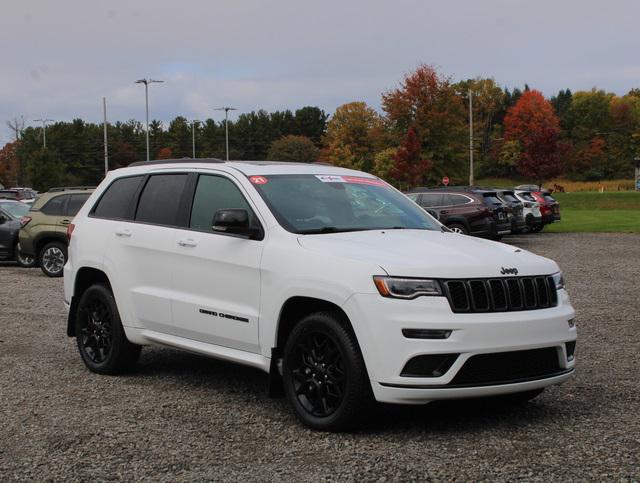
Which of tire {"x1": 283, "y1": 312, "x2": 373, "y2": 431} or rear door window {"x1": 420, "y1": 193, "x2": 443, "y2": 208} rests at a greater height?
rear door window {"x1": 420, "y1": 193, "x2": 443, "y2": 208}

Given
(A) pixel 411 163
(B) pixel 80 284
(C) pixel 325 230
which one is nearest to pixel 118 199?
(B) pixel 80 284

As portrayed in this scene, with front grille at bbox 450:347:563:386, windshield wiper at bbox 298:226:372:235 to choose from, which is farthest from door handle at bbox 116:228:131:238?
front grille at bbox 450:347:563:386

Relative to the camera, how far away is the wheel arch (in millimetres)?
7617

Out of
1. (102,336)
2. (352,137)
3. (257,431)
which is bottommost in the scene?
(257,431)

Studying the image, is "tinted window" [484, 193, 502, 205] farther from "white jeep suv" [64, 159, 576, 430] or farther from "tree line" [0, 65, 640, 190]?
"tree line" [0, 65, 640, 190]

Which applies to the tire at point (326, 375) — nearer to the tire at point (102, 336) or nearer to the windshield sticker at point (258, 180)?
the windshield sticker at point (258, 180)

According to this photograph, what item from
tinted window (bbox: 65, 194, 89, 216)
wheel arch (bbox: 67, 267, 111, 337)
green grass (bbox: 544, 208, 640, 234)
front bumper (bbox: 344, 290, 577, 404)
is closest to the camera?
front bumper (bbox: 344, 290, 577, 404)

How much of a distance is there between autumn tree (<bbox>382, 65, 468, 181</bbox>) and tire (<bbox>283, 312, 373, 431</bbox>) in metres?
53.4

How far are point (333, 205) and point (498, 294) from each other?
5.31ft

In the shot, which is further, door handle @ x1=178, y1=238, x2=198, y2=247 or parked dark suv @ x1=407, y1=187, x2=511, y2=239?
parked dark suv @ x1=407, y1=187, x2=511, y2=239

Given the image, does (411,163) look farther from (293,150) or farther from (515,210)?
(293,150)

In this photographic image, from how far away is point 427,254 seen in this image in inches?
210

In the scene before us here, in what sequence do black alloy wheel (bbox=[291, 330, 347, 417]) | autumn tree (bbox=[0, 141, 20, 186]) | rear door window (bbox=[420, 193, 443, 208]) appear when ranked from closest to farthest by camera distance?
1. black alloy wheel (bbox=[291, 330, 347, 417])
2. rear door window (bbox=[420, 193, 443, 208])
3. autumn tree (bbox=[0, 141, 20, 186])

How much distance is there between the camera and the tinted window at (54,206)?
17359 millimetres
